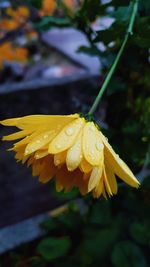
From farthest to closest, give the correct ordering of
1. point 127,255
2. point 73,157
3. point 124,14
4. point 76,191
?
point 76,191
point 127,255
point 124,14
point 73,157

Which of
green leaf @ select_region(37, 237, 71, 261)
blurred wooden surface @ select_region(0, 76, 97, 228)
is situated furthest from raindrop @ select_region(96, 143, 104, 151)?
blurred wooden surface @ select_region(0, 76, 97, 228)

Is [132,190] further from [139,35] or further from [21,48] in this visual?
[21,48]

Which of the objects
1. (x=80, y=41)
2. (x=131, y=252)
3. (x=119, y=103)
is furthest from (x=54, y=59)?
(x=131, y=252)

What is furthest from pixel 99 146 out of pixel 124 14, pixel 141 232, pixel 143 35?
pixel 141 232

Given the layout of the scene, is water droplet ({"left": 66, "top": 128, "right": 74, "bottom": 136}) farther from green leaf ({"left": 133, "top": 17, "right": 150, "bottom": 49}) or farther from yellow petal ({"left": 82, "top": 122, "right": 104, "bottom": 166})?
green leaf ({"left": 133, "top": 17, "right": 150, "bottom": 49})

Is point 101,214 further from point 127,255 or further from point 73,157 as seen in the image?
point 73,157

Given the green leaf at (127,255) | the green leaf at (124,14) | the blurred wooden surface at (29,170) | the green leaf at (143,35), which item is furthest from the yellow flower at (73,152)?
the blurred wooden surface at (29,170)

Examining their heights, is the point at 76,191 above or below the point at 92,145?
below
